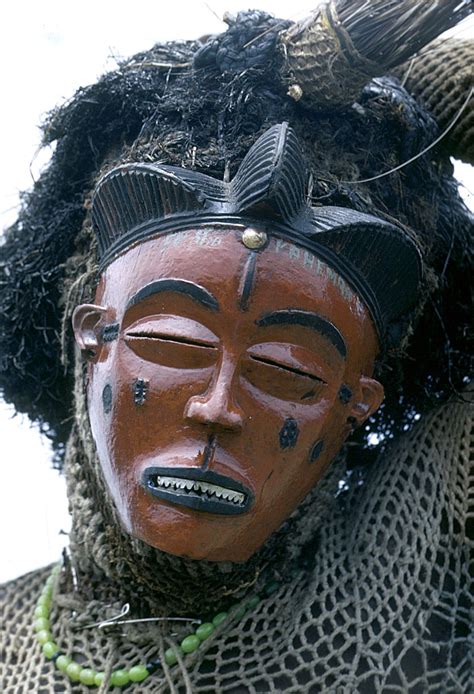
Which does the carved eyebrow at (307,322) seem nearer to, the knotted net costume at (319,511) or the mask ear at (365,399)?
the mask ear at (365,399)

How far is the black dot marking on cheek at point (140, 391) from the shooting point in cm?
162

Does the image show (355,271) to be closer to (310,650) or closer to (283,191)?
(283,191)

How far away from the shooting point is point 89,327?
1771 mm

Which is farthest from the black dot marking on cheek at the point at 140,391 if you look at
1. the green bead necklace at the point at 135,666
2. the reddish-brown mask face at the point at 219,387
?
the green bead necklace at the point at 135,666

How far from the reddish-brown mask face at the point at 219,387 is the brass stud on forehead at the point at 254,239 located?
0.04ft

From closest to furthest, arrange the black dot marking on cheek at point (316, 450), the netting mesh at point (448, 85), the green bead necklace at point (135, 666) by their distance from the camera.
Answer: the black dot marking on cheek at point (316, 450) → the green bead necklace at point (135, 666) → the netting mesh at point (448, 85)

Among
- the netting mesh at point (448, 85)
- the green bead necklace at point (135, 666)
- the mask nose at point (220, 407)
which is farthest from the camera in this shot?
the netting mesh at point (448, 85)

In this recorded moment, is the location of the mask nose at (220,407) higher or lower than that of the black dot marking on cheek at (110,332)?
lower

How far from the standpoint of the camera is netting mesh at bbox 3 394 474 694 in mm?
1727

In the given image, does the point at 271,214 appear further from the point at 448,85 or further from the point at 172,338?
the point at 448,85

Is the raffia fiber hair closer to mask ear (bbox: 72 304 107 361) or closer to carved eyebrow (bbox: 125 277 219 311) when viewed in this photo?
mask ear (bbox: 72 304 107 361)

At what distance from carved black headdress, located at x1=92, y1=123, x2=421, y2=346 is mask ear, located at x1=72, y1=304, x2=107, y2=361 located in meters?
0.10

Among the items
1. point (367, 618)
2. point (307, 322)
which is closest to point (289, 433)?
point (307, 322)

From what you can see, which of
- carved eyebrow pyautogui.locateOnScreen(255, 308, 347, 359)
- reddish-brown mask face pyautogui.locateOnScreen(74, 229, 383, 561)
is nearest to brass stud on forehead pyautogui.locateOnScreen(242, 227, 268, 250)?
reddish-brown mask face pyautogui.locateOnScreen(74, 229, 383, 561)
